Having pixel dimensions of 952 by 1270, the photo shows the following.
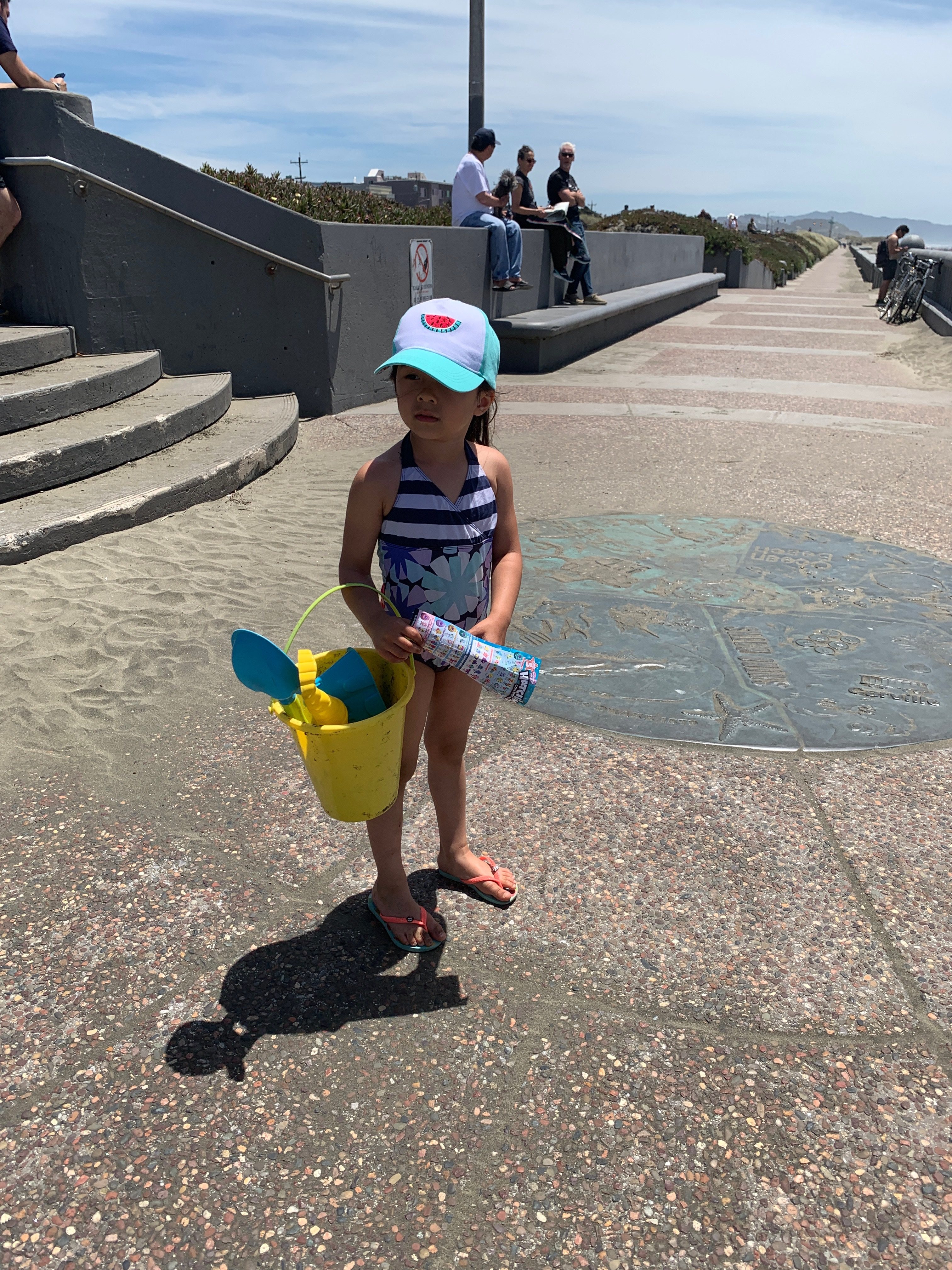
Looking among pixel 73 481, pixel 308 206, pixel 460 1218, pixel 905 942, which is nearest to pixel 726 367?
pixel 308 206

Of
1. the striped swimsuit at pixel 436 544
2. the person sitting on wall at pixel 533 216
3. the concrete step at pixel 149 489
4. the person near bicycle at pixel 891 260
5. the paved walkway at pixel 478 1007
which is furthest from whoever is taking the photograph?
the person near bicycle at pixel 891 260

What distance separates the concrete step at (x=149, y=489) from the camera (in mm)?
4828

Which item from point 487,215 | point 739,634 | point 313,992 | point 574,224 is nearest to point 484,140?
point 487,215

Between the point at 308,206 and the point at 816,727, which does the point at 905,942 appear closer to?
the point at 816,727

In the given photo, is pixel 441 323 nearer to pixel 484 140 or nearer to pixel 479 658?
pixel 479 658

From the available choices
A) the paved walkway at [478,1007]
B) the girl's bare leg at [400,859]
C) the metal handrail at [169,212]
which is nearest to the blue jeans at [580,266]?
the metal handrail at [169,212]

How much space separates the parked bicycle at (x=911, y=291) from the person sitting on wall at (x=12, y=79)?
14.7 m

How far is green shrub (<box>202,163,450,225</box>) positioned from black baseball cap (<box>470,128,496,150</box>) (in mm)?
1152

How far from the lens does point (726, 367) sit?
12.5m

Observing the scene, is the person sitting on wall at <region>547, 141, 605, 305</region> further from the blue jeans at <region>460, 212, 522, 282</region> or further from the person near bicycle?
the person near bicycle

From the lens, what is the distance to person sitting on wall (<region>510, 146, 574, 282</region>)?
12961mm

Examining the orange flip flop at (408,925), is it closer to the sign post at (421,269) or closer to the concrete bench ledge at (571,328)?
the sign post at (421,269)

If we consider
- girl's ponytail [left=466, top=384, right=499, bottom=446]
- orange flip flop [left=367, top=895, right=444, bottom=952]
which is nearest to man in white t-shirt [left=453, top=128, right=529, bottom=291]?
girl's ponytail [left=466, top=384, right=499, bottom=446]

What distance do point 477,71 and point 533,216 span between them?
186cm
